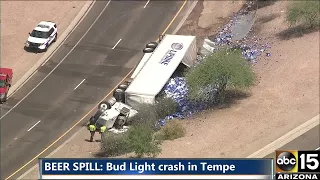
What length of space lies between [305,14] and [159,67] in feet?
38.8

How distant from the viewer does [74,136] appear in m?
50.4

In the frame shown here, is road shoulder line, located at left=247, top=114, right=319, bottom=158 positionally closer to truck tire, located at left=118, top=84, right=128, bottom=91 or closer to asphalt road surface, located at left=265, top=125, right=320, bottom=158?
asphalt road surface, located at left=265, top=125, right=320, bottom=158

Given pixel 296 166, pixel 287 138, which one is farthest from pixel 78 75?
pixel 296 166

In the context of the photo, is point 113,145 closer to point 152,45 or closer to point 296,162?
point 152,45

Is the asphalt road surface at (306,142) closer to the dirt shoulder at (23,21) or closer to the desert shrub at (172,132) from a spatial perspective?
the desert shrub at (172,132)

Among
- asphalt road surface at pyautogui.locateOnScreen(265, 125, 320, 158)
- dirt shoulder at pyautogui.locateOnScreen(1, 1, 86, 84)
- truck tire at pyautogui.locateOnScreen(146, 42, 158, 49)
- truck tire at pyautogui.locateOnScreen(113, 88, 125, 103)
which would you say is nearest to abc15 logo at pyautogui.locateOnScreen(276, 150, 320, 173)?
asphalt road surface at pyautogui.locateOnScreen(265, 125, 320, 158)

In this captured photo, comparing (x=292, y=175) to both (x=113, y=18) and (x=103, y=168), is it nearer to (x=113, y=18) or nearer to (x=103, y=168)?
(x=103, y=168)

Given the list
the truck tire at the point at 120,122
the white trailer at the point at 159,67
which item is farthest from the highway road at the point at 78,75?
the white trailer at the point at 159,67

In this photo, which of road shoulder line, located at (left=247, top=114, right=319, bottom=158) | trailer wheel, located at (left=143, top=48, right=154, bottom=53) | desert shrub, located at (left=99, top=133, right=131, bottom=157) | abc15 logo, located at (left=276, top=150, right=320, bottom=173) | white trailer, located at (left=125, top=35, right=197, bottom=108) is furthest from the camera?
trailer wheel, located at (left=143, top=48, right=154, bottom=53)

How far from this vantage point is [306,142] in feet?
132

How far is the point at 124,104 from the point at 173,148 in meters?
8.85

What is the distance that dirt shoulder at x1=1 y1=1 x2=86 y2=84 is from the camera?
6106 cm

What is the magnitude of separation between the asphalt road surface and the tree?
276 inches

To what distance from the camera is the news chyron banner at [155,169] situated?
23.9 m
